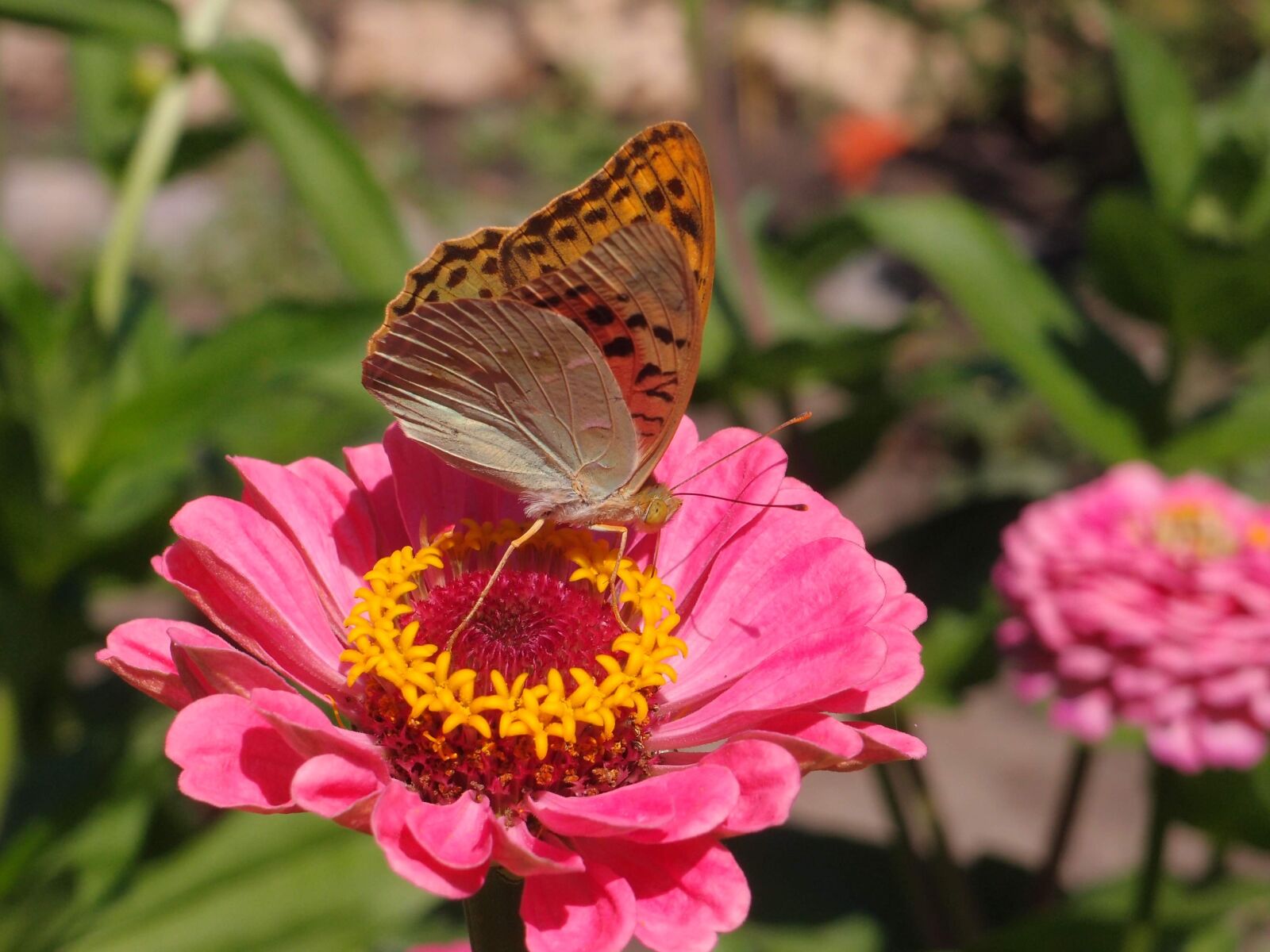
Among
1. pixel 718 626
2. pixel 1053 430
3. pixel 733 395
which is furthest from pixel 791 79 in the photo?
pixel 718 626

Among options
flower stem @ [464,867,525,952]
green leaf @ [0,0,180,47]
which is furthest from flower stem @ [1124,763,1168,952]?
green leaf @ [0,0,180,47]

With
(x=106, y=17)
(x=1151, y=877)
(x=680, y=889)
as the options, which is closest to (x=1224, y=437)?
(x=1151, y=877)

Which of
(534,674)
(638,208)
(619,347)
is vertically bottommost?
(534,674)

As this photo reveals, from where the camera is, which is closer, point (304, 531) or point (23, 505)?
point (304, 531)

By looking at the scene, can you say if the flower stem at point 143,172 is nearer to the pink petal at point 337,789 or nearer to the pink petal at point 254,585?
the pink petal at point 254,585

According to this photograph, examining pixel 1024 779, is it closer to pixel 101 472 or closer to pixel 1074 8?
pixel 101 472

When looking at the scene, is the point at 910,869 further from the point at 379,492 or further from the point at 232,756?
the point at 232,756

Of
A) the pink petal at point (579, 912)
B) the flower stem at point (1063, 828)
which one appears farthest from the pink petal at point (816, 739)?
the flower stem at point (1063, 828)
